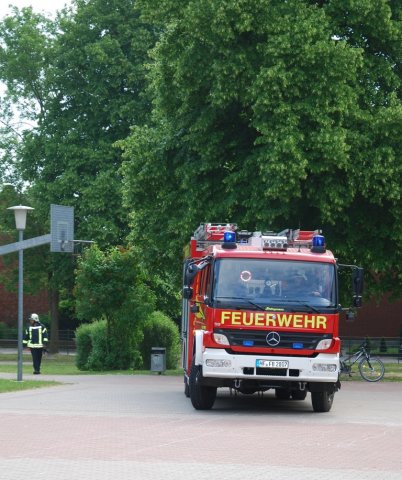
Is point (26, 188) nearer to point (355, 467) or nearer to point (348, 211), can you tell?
point (348, 211)

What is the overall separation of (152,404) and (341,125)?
10.7 m

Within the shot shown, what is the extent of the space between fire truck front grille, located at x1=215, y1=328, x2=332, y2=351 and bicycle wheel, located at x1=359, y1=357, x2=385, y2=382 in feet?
41.6

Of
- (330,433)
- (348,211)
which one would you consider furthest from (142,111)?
(330,433)

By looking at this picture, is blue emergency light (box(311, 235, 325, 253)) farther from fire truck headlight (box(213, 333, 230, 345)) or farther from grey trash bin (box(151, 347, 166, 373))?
grey trash bin (box(151, 347, 166, 373))

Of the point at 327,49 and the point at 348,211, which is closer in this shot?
the point at 327,49

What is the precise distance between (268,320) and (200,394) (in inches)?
78.1

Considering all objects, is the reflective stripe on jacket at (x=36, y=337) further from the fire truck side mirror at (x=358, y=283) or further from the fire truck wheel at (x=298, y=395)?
the fire truck side mirror at (x=358, y=283)

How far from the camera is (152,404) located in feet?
68.6

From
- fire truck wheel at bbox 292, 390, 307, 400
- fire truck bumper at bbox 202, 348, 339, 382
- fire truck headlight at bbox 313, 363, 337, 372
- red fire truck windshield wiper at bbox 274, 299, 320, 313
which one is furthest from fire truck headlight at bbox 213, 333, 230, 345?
fire truck wheel at bbox 292, 390, 307, 400

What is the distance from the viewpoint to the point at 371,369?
30.7 metres

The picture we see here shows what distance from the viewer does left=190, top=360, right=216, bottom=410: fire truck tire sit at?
19.1 meters

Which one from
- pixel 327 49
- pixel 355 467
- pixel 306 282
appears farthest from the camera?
pixel 327 49

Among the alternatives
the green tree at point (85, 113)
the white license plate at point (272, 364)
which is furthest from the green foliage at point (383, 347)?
the white license plate at point (272, 364)

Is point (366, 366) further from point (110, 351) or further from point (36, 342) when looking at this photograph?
point (36, 342)
